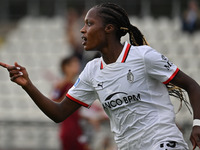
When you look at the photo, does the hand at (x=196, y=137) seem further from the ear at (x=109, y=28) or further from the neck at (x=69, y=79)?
the neck at (x=69, y=79)

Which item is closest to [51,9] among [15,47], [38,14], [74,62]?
[38,14]

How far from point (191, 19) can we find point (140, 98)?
34.8ft

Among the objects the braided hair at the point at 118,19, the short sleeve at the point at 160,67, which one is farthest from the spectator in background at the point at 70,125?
the short sleeve at the point at 160,67

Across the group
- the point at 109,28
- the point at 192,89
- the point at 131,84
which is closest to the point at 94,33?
the point at 109,28

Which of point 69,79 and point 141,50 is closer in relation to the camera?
point 141,50

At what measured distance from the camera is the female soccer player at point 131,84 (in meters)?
3.85

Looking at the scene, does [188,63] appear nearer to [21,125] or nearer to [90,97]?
[21,125]

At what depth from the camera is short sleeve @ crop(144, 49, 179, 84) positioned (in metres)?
3.84

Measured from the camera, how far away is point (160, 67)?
12.6ft

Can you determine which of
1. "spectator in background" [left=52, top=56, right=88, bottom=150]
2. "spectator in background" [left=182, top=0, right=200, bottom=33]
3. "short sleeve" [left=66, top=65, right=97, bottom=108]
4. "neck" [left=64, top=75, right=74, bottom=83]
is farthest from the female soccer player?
"spectator in background" [left=182, top=0, right=200, bottom=33]

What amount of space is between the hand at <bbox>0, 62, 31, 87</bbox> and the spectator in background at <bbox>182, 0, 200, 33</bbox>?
414 inches

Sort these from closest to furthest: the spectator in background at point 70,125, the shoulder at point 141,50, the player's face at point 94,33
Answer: the shoulder at point 141,50, the player's face at point 94,33, the spectator in background at point 70,125

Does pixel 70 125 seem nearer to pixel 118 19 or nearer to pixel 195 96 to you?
pixel 118 19

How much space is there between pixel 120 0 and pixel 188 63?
3062 mm
